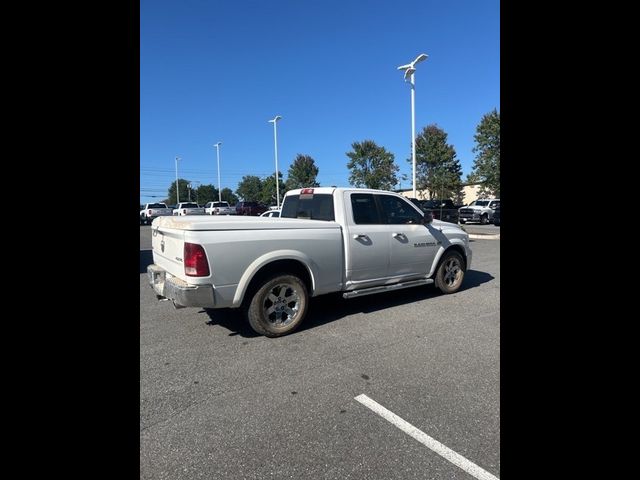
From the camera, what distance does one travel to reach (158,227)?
4809 millimetres

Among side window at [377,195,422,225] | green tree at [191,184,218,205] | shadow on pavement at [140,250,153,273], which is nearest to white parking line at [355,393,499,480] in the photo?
side window at [377,195,422,225]

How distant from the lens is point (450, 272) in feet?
21.4

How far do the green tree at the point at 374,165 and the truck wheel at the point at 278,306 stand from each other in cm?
3718

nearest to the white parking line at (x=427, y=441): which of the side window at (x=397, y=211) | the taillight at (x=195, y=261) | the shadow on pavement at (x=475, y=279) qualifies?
the taillight at (x=195, y=261)

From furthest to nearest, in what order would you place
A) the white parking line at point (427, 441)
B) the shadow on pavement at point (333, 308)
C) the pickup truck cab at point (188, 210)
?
the pickup truck cab at point (188, 210) < the shadow on pavement at point (333, 308) < the white parking line at point (427, 441)

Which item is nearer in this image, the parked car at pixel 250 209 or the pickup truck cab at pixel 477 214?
the pickup truck cab at pixel 477 214

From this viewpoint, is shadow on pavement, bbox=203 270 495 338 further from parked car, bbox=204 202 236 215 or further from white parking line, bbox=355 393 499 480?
parked car, bbox=204 202 236 215

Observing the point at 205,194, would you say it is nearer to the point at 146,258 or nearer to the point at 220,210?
the point at 220,210

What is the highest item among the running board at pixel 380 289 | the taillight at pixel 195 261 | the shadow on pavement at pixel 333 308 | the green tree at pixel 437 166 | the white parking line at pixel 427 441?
the green tree at pixel 437 166

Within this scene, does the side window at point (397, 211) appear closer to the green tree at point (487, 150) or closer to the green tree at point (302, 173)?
the green tree at point (487, 150)

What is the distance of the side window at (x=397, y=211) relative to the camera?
5.72 m
